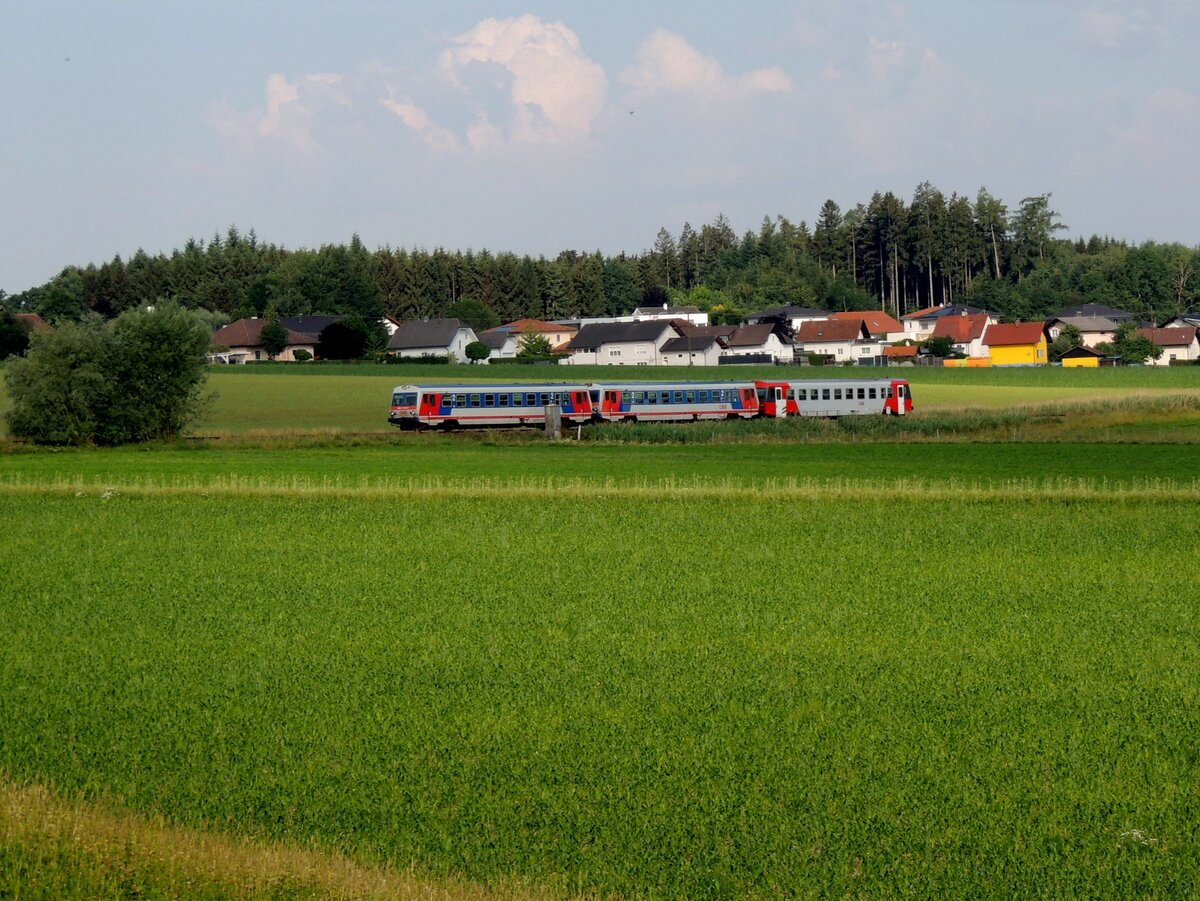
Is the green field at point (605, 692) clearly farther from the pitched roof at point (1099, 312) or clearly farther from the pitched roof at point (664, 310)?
the pitched roof at point (664, 310)

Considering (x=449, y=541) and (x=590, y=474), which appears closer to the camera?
(x=449, y=541)

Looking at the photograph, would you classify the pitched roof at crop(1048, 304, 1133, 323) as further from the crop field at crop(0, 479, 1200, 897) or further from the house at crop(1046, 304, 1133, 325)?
the crop field at crop(0, 479, 1200, 897)

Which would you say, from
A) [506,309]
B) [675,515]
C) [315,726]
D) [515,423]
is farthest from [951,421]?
[506,309]

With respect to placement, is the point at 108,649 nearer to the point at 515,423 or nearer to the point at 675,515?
the point at 675,515

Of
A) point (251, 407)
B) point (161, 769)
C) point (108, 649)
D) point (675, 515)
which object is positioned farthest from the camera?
point (251, 407)

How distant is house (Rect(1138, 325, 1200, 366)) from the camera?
137250 millimetres

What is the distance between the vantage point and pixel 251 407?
3167 inches

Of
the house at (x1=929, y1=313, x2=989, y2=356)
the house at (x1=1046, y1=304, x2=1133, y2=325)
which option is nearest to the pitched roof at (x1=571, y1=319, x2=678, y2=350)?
the house at (x1=929, y1=313, x2=989, y2=356)

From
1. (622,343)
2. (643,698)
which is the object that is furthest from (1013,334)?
(643,698)

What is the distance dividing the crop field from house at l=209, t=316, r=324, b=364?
10928 centimetres

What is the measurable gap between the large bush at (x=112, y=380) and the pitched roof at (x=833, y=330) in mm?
91771

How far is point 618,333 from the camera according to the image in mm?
132875

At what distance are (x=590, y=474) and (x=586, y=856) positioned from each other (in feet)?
105

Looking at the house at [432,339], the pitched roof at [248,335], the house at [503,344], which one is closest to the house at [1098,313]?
the house at [503,344]
